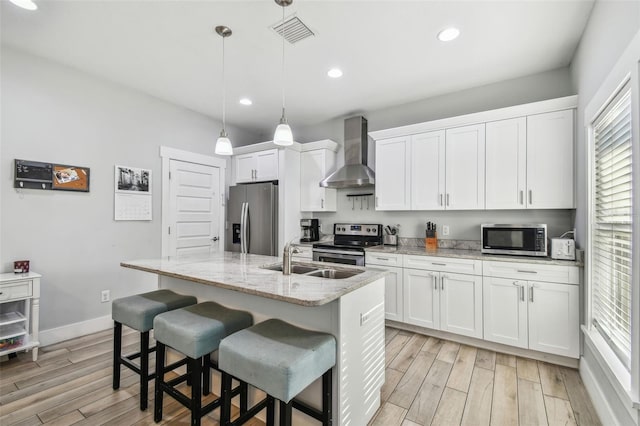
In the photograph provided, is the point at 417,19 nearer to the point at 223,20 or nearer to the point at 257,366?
the point at 223,20

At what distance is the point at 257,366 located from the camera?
133cm

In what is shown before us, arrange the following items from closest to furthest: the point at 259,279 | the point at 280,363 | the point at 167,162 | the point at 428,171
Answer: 1. the point at 280,363
2. the point at 259,279
3. the point at 428,171
4. the point at 167,162

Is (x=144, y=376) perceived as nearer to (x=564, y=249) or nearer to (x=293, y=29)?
(x=293, y=29)

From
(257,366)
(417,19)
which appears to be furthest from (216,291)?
(417,19)

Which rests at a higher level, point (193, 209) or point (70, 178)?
point (70, 178)

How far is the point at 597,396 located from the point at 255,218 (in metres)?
3.82

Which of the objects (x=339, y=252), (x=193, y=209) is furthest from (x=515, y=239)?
(x=193, y=209)

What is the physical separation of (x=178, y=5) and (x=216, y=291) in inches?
82.4

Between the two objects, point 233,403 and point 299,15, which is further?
point 299,15

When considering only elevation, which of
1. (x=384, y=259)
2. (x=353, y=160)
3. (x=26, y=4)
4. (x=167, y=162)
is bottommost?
(x=384, y=259)

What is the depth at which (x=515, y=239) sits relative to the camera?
2.77 meters

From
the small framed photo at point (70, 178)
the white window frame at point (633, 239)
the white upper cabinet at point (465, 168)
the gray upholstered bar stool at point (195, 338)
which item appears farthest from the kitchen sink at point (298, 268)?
the small framed photo at point (70, 178)

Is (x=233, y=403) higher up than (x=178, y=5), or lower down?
lower down

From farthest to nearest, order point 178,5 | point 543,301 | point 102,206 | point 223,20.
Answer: point 102,206
point 543,301
point 223,20
point 178,5
